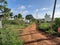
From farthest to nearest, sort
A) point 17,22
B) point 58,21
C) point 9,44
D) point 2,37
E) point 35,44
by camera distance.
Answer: point 17,22, point 58,21, point 35,44, point 2,37, point 9,44

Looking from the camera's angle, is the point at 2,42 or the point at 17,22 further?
the point at 17,22

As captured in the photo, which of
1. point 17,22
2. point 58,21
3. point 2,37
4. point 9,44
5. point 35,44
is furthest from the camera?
point 17,22

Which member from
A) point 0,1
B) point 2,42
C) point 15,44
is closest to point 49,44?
point 15,44

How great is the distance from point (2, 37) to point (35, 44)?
309 cm

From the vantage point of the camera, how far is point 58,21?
26344 millimetres

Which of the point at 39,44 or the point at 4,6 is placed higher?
the point at 4,6

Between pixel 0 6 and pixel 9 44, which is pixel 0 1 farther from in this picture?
pixel 9 44

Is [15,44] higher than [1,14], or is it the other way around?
[1,14]

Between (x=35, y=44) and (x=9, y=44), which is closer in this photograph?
(x=9, y=44)

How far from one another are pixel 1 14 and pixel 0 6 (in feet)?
9.84

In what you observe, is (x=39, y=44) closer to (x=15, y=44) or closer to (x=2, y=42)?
(x=15, y=44)

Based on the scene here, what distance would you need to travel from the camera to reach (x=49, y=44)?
13.5m

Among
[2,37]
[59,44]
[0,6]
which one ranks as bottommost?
[59,44]

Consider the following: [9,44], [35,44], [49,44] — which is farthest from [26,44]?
[9,44]
